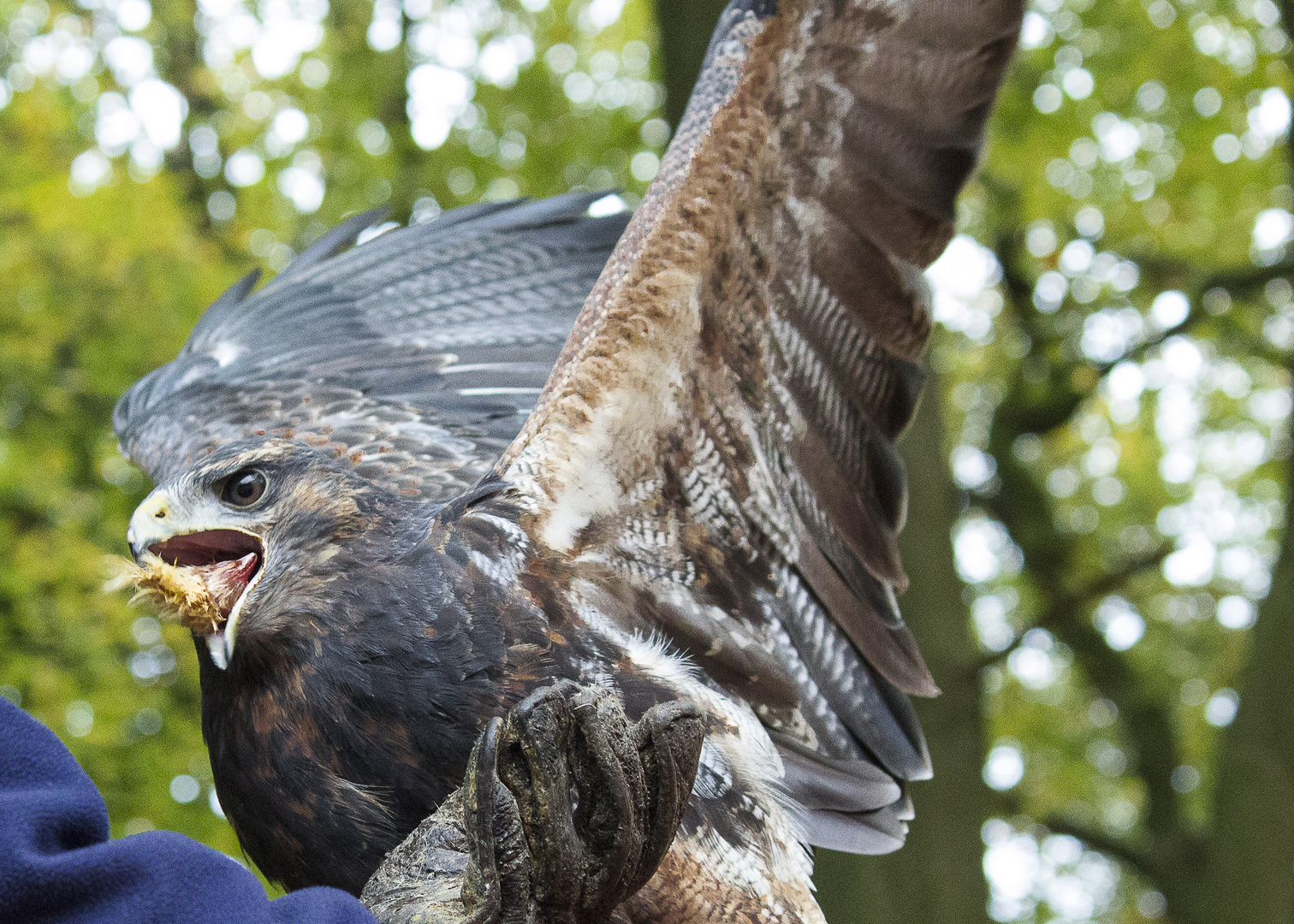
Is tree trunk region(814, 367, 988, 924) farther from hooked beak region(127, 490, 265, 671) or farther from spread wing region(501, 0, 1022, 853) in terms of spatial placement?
hooked beak region(127, 490, 265, 671)

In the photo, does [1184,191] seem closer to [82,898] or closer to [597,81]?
[597,81]

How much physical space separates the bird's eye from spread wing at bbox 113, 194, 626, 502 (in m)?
0.31

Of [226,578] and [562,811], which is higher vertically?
[562,811]

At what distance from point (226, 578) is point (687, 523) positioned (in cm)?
73

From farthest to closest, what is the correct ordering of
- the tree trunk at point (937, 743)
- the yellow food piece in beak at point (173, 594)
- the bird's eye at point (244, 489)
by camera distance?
the tree trunk at point (937, 743) < the bird's eye at point (244, 489) < the yellow food piece in beak at point (173, 594)

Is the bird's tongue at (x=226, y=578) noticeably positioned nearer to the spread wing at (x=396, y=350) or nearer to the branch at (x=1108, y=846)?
the spread wing at (x=396, y=350)

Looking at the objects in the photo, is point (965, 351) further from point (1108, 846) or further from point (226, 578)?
point (226, 578)

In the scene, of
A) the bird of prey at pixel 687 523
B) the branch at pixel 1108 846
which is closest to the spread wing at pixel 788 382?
the bird of prey at pixel 687 523

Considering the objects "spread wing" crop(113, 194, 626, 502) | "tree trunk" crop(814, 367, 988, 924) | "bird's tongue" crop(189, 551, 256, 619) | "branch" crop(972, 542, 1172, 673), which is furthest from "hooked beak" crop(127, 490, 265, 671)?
"branch" crop(972, 542, 1172, 673)

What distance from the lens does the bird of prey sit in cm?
171

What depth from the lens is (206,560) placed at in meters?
1.90

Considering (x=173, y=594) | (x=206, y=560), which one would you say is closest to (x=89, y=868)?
(x=173, y=594)

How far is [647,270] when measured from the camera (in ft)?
6.15

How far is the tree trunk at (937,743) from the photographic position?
357 cm
